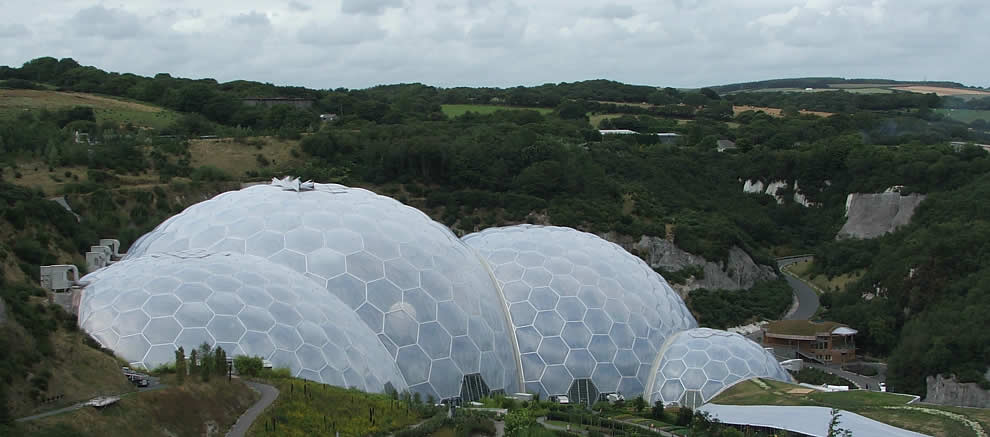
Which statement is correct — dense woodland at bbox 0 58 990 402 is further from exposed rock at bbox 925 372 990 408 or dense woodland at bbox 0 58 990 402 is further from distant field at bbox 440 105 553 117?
distant field at bbox 440 105 553 117

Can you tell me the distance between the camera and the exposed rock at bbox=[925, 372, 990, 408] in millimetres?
33656

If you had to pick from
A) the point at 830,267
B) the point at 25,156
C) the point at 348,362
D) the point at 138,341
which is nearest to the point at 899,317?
the point at 830,267

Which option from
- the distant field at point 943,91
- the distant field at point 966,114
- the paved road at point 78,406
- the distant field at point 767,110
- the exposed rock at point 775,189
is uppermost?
the distant field at point 943,91

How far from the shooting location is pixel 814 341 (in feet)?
147

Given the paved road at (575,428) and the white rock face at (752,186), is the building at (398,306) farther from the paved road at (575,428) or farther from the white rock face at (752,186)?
the white rock face at (752,186)

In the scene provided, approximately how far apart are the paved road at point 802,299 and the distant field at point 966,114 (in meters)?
39.0

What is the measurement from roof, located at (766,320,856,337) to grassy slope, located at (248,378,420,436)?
28.0 meters

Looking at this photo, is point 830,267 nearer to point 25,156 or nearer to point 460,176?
point 460,176

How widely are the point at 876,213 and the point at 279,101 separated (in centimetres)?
5022

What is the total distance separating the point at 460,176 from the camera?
6038 centimetres

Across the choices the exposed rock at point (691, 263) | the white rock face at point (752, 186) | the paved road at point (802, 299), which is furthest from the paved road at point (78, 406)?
the white rock face at point (752, 186)

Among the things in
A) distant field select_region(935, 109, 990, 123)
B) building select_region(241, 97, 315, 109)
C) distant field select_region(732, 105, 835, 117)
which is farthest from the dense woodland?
distant field select_region(732, 105, 835, 117)

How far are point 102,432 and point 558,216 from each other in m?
42.6

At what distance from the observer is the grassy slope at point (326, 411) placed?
1830cm
